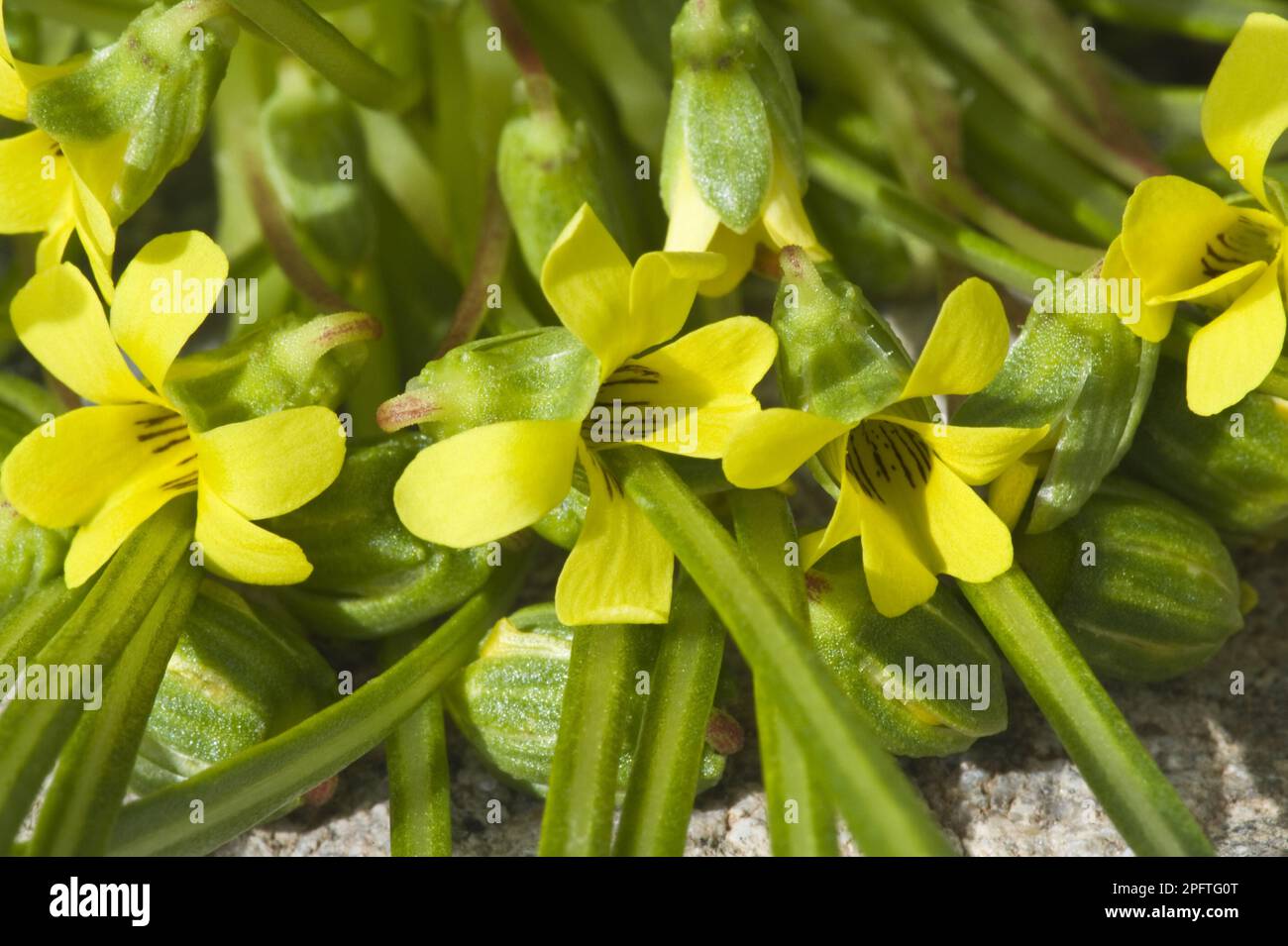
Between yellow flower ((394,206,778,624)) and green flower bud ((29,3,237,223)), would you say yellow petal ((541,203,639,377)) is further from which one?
green flower bud ((29,3,237,223))

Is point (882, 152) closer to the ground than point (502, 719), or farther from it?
farther from it

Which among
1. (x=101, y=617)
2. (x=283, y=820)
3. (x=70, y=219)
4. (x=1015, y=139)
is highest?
(x=1015, y=139)

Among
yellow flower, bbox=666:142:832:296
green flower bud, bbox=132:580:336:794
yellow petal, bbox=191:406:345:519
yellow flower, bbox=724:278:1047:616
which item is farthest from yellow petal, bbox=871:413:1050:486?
green flower bud, bbox=132:580:336:794

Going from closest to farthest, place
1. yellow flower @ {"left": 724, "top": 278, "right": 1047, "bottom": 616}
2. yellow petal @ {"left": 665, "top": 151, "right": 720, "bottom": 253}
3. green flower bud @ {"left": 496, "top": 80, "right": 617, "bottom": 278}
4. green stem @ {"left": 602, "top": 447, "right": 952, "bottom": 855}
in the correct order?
green stem @ {"left": 602, "top": 447, "right": 952, "bottom": 855}, yellow flower @ {"left": 724, "top": 278, "right": 1047, "bottom": 616}, yellow petal @ {"left": 665, "top": 151, "right": 720, "bottom": 253}, green flower bud @ {"left": 496, "top": 80, "right": 617, "bottom": 278}

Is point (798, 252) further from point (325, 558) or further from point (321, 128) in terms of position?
point (321, 128)

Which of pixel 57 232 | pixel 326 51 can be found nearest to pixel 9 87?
pixel 57 232

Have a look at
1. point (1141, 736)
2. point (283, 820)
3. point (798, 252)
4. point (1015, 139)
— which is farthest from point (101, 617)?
point (1015, 139)

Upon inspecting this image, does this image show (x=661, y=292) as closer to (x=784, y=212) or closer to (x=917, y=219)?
(x=784, y=212)

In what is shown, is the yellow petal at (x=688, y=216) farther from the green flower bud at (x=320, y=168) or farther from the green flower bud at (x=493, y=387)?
the green flower bud at (x=320, y=168)
